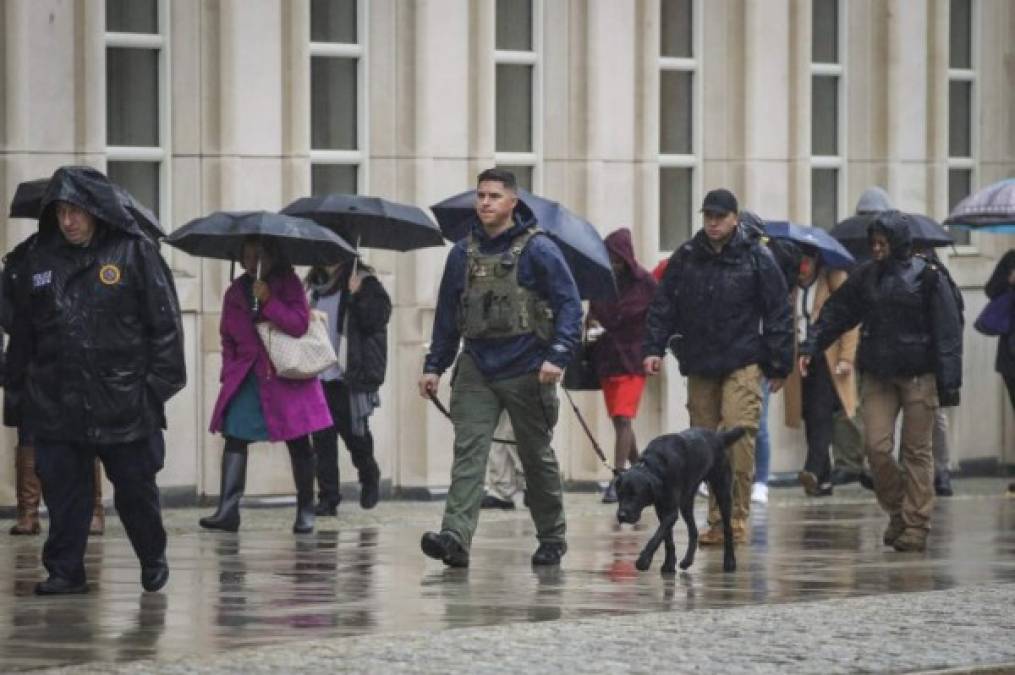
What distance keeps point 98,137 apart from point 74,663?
914 centimetres

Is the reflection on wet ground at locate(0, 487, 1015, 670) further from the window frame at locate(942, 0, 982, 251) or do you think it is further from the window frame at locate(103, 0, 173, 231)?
the window frame at locate(942, 0, 982, 251)

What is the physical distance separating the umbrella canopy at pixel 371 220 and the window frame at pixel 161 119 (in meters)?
1.02

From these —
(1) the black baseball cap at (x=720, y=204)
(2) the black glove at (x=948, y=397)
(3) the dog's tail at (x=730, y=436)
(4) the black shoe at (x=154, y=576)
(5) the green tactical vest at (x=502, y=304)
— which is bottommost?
(4) the black shoe at (x=154, y=576)

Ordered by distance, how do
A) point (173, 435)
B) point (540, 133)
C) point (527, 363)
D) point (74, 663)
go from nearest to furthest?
point (74, 663) < point (527, 363) < point (173, 435) < point (540, 133)

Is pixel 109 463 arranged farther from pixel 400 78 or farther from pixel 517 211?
pixel 400 78

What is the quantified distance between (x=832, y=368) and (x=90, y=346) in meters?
10.5

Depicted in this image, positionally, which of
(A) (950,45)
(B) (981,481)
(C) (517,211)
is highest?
(A) (950,45)

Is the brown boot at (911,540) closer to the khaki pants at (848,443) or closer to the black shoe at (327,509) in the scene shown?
the black shoe at (327,509)

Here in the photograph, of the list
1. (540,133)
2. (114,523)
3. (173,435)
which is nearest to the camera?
(114,523)

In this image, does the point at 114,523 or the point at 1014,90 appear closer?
the point at 114,523

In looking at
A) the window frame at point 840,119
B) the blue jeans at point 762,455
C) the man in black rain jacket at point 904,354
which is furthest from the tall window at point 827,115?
the man in black rain jacket at point 904,354

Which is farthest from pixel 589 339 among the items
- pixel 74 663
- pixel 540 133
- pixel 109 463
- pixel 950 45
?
pixel 74 663

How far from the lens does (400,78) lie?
21422 mm

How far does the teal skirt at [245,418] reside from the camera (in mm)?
18141
